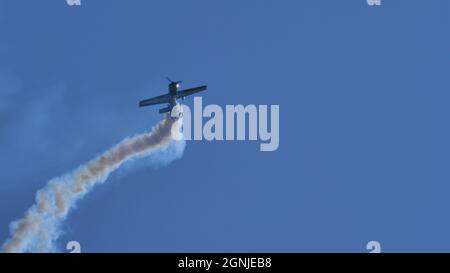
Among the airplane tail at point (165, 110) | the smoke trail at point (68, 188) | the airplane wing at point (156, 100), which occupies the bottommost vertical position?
the smoke trail at point (68, 188)

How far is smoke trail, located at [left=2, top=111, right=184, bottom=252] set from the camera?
76438mm

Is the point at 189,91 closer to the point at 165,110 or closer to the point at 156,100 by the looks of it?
the point at 165,110

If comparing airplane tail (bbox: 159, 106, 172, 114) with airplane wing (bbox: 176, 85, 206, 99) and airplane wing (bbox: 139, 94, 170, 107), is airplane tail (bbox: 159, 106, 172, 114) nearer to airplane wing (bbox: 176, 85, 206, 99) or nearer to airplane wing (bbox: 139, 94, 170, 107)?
airplane wing (bbox: 139, 94, 170, 107)

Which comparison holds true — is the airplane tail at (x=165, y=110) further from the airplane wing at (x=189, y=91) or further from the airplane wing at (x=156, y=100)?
the airplane wing at (x=189, y=91)

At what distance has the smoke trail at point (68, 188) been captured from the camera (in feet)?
251

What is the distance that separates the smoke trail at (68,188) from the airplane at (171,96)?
105 cm

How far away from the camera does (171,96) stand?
278 feet

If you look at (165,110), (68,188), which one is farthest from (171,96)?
(68,188)

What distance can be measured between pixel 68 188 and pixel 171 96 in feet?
31.1
